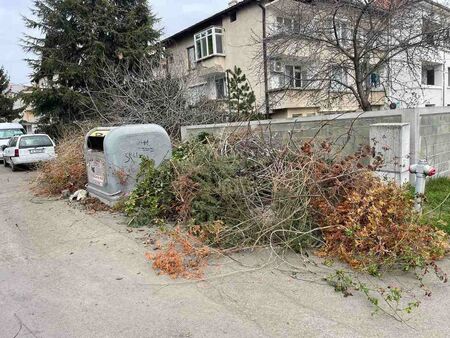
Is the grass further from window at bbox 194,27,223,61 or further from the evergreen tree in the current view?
window at bbox 194,27,223,61

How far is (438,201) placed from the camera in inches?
242

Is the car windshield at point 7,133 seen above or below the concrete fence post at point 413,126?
above

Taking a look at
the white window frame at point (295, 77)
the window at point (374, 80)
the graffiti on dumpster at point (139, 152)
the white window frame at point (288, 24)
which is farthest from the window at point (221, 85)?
the graffiti on dumpster at point (139, 152)

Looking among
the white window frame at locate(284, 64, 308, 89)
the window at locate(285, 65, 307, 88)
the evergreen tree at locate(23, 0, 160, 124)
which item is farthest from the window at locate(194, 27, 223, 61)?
the white window frame at locate(284, 64, 308, 89)

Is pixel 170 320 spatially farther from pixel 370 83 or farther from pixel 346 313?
pixel 370 83

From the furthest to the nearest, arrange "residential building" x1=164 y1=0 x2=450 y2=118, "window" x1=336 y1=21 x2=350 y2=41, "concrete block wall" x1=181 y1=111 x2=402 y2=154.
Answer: "residential building" x1=164 y1=0 x2=450 y2=118
"window" x1=336 y1=21 x2=350 y2=41
"concrete block wall" x1=181 y1=111 x2=402 y2=154

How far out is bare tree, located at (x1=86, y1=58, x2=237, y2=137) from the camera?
41.9 feet

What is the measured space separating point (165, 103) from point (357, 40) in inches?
257

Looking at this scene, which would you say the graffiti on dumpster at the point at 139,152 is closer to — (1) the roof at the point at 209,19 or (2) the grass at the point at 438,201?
(2) the grass at the point at 438,201

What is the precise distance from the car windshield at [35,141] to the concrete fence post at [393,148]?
1388 cm

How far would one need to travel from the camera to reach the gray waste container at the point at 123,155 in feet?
23.5

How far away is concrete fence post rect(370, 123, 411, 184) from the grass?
0.55 metres

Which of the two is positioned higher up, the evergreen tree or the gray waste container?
the evergreen tree

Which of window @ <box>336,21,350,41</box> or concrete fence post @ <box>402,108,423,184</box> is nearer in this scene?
concrete fence post @ <box>402,108,423,184</box>
